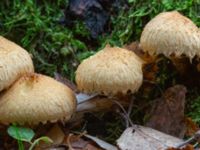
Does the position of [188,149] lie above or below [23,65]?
below

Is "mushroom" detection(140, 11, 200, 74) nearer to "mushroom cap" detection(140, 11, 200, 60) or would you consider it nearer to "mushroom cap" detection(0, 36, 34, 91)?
"mushroom cap" detection(140, 11, 200, 60)

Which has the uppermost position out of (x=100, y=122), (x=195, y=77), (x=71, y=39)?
(x=71, y=39)

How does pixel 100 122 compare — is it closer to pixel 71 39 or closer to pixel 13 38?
pixel 71 39

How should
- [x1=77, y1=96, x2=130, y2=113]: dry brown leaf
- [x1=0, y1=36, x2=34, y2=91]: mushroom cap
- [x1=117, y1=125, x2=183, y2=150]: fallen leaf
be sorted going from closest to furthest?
[x1=117, y1=125, x2=183, y2=150]: fallen leaf → [x1=0, y1=36, x2=34, y2=91]: mushroom cap → [x1=77, y1=96, x2=130, y2=113]: dry brown leaf

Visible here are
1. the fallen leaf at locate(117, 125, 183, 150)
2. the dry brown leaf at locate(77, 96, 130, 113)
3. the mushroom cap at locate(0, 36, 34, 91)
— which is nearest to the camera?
the fallen leaf at locate(117, 125, 183, 150)

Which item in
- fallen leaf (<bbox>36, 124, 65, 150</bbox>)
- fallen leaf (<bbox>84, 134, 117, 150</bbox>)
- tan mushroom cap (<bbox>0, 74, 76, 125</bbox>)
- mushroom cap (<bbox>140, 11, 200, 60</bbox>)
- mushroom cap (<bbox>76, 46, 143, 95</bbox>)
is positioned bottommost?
fallen leaf (<bbox>84, 134, 117, 150</bbox>)

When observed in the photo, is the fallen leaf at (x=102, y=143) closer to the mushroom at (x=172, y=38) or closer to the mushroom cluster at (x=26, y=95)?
the mushroom cluster at (x=26, y=95)

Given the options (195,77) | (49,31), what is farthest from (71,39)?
(195,77)

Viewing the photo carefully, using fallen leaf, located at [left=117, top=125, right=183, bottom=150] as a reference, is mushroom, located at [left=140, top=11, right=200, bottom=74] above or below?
above

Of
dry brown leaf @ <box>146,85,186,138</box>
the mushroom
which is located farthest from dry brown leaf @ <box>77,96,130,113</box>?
the mushroom
